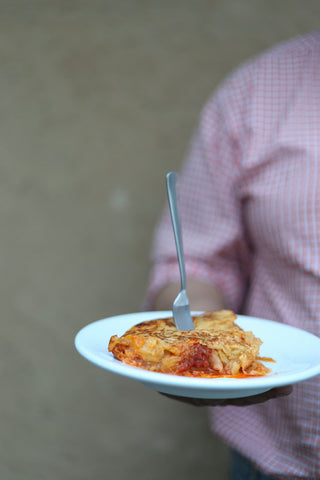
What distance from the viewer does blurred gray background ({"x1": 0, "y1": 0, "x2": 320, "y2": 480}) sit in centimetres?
159

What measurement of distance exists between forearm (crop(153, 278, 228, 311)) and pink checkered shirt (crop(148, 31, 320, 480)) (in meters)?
0.02

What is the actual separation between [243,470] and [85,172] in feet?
3.42

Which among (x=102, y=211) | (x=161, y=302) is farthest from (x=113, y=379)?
(x=161, y=302)

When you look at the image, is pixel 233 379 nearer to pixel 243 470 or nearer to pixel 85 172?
pixel 243 470

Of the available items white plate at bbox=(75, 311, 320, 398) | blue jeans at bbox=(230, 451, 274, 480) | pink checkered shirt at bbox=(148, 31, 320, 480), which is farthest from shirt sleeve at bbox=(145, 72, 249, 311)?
blue jeans at bbox=(230, 451, 274, 480)

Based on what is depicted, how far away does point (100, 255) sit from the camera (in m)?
1.66

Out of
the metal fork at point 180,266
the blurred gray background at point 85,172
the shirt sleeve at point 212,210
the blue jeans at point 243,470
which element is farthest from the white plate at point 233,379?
the blurred gray background at point 85,172

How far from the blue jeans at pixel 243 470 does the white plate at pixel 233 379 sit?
0.36 metres

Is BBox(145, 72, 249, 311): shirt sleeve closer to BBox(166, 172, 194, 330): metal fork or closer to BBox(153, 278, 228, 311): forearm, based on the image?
BBox(153, 278, 228, 311): forearm

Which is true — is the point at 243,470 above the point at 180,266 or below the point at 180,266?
below

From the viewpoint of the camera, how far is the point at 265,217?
0.94 meters

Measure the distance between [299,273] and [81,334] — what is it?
17.7 inches

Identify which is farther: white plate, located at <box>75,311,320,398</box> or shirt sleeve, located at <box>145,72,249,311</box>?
shirt sleeve, located at <box>145,72,249,311</box>

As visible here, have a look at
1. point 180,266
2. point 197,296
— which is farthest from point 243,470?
point 180,266
